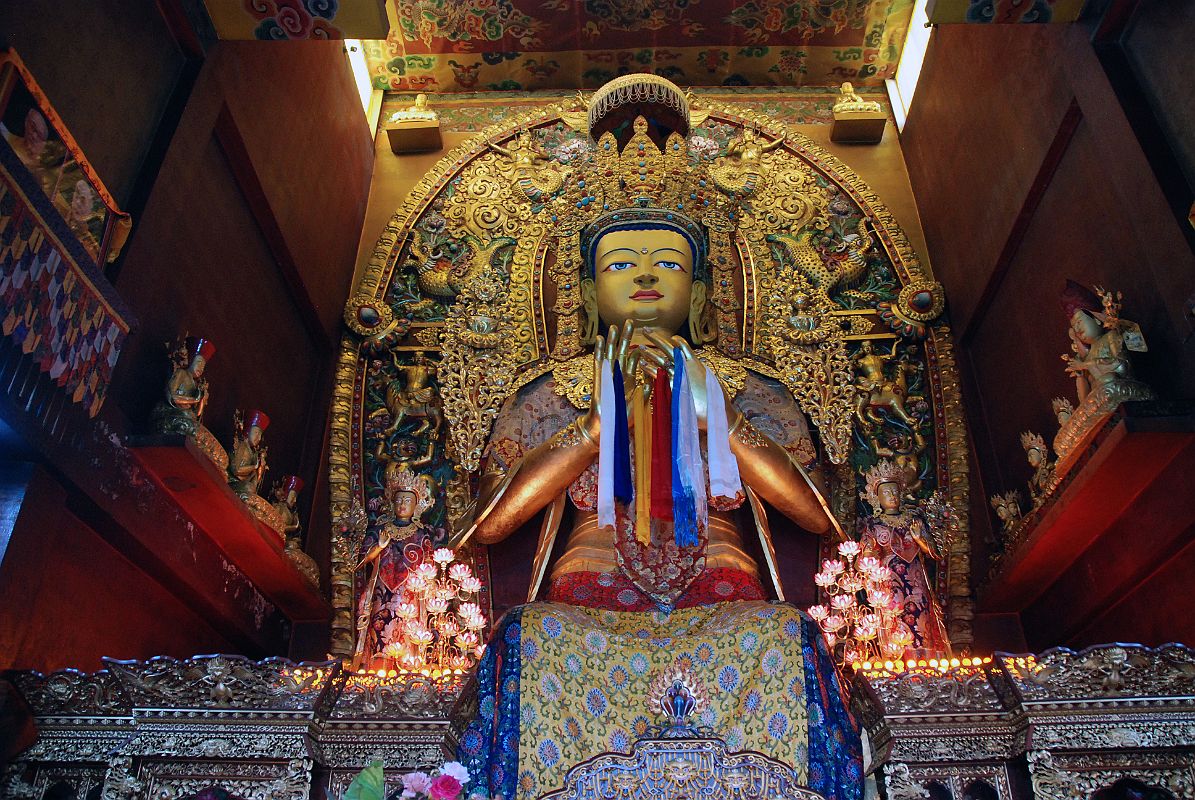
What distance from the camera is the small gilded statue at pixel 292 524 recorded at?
4129mm

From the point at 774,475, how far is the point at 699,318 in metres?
1.07

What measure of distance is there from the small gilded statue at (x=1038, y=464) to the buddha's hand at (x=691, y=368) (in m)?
1.13

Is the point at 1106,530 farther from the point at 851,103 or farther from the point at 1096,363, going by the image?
the point at 851,103

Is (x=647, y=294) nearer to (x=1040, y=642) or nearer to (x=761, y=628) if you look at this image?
(x=761, y=628)

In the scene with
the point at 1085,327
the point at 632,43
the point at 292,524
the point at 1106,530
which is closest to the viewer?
the point at 1085,327

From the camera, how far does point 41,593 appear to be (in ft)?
9.50

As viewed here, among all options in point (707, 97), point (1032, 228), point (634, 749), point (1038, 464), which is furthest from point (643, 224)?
point (634, 749)

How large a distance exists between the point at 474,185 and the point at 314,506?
1.93m

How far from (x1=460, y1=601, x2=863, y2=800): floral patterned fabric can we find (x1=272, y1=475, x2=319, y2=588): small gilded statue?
1057mm

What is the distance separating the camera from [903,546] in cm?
456

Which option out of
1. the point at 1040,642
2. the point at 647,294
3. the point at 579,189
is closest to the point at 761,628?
the point at 1040,642

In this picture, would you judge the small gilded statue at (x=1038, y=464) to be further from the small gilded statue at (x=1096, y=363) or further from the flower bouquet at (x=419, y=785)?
the flower bouquet at (x=419, y=785)

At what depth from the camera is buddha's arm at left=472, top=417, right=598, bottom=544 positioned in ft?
14.3

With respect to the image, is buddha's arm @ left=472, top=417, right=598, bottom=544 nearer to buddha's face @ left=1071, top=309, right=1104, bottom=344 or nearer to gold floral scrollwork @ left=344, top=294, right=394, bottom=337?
gold floral scrollwork @ left=344, top=294, right=394, bottom=337
